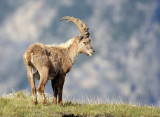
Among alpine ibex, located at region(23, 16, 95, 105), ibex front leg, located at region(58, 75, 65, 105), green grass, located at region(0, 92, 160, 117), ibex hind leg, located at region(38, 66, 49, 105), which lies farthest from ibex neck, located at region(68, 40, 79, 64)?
green grass, located at region(0, 92, 160, 117)

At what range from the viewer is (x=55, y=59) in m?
12.8

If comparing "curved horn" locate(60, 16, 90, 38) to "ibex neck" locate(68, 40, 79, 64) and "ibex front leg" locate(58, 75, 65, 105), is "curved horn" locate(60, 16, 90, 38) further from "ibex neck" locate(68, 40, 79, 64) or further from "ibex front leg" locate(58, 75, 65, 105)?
"ibex front leg" locate(58, 75, 65, 105)

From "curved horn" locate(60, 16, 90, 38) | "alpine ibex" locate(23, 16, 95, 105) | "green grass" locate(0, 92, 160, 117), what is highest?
"curved horn" locate(60, 16, 90, 38)

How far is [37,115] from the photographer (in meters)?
10.4

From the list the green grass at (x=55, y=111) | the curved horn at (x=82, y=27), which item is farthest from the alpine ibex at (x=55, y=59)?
the green grass at (x=55, y=111)

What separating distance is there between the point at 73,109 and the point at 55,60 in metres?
2.40

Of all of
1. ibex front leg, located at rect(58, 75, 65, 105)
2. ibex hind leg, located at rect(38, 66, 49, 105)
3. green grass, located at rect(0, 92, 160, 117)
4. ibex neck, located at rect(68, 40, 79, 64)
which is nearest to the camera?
green grass, located at rect(0, 92, 160, 117)

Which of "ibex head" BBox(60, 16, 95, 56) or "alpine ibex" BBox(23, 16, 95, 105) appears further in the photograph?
"ibex head" BBox(60, 16, 95, 56)

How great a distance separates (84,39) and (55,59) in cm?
225

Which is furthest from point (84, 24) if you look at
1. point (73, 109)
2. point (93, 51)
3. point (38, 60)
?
point (73, 109)

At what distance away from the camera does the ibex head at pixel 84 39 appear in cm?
1427

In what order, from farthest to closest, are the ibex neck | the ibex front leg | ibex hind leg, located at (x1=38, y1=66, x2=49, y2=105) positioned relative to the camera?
1. the ibex neck
2. the ibex front leg
3. ibex hind leg, located at (x1=38, y1=66, x2=49, y2=105)

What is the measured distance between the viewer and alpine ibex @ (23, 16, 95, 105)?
39.0 feet

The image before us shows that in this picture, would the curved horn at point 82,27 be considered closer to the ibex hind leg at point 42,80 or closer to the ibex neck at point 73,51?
the ibex neck at point 73,51
